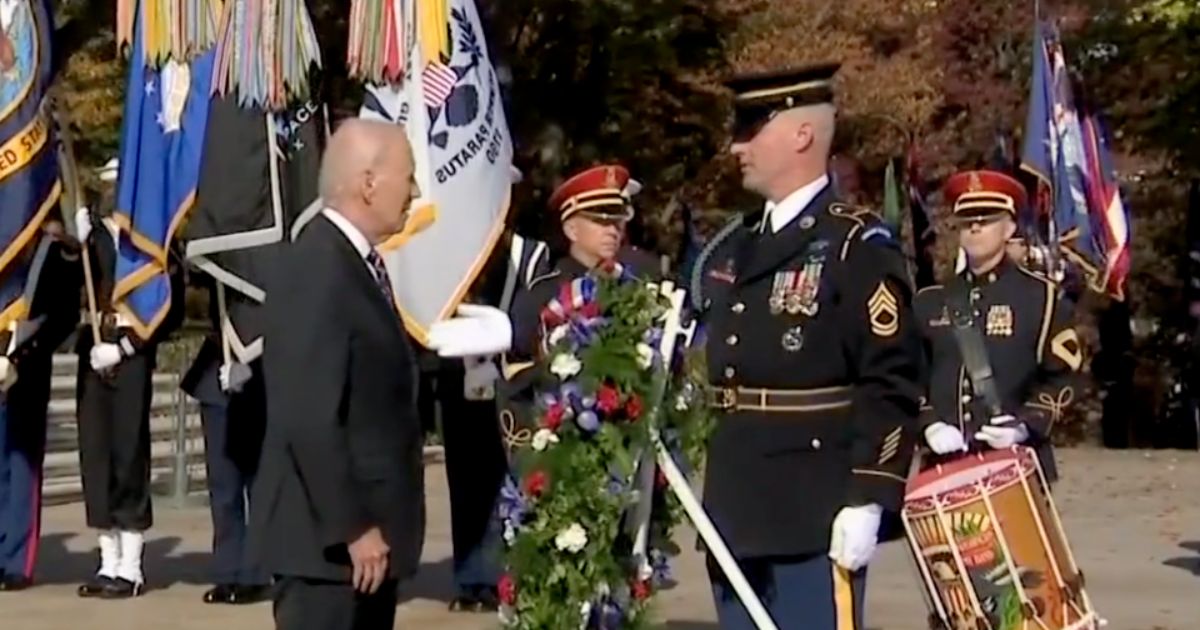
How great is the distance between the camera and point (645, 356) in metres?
7.24

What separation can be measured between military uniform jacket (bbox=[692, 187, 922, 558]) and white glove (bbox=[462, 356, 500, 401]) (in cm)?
350

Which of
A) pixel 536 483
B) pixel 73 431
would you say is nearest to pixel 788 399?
pixel 536 483

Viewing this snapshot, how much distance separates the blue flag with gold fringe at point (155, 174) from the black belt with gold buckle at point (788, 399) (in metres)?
4.31

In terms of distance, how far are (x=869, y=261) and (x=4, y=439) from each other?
592cm

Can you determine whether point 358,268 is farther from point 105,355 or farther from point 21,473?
point 21,473

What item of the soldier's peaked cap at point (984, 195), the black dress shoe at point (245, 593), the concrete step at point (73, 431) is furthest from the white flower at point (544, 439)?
the concrete step at point (73, 431)

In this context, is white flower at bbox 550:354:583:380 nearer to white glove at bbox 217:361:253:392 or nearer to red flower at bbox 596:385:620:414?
red flower at bbox 596:385:620:414

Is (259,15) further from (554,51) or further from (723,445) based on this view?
(554,51)

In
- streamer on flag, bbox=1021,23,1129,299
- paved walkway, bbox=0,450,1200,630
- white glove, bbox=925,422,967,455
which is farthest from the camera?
streamer on flag, bbox=1021,23,1129,299

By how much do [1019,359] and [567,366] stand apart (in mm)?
2022

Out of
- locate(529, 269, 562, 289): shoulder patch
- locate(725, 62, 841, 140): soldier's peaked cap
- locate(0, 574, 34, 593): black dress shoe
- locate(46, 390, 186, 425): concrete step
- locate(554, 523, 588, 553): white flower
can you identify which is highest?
locate(725, 62, 841, 140): soldier's peaked cap

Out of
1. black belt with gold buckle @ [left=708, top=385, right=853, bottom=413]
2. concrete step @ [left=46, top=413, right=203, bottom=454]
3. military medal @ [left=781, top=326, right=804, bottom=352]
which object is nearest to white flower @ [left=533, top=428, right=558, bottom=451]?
black belt with gold buckle @ [left=708, top=385, right=853, bottom=413]

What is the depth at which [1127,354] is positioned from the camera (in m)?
26.0

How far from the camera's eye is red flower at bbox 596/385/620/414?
23.8 ft
